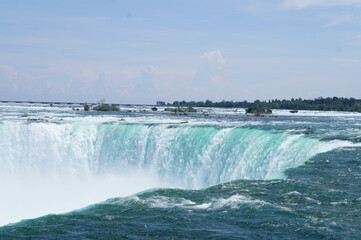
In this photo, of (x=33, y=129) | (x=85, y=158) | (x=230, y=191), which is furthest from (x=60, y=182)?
(x=230, y=191)

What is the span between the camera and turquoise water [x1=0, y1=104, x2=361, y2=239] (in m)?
10.7

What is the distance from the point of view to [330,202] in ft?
41.1

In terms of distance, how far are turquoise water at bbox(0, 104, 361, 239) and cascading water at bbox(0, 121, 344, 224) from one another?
0.23 ft

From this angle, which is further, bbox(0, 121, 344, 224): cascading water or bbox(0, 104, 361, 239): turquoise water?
bbox(0, 121, 344, 224): cascading water

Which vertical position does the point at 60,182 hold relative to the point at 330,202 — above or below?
below

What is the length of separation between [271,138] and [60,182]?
A: 14.1m

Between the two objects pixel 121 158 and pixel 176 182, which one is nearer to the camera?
pixel 176 182

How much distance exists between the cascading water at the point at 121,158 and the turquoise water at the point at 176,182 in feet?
0.23

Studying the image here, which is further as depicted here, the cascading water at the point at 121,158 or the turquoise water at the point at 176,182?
the cascading water at the point at 121,158

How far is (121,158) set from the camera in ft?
97.4

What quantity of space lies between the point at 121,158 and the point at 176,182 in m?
5.09

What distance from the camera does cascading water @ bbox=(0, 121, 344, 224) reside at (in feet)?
73.4

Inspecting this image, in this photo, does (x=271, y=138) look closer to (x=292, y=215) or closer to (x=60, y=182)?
(x=292, y=215)

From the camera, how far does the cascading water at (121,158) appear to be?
22.4 metres
